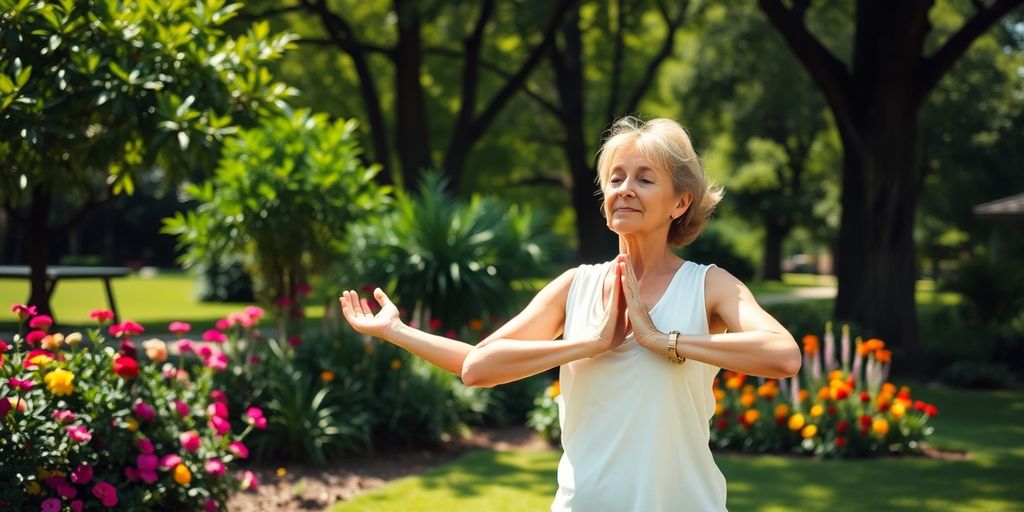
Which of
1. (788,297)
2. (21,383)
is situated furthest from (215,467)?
(788,297)

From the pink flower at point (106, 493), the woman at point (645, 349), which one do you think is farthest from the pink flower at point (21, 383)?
the woman at point (645, 349)

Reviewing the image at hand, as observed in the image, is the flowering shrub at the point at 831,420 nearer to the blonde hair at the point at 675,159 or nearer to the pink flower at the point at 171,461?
the pink flower at the point at 171,461

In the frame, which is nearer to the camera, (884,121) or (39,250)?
(39,250)

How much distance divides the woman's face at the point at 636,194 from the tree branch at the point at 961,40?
11548mm

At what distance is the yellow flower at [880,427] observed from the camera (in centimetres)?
818

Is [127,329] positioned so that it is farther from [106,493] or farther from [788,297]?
[788,297]

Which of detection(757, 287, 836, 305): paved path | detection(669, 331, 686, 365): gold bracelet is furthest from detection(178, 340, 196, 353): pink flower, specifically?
detection(757, 287, 836, 305): paved path

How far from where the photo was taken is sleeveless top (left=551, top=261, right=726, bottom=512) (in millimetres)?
2525

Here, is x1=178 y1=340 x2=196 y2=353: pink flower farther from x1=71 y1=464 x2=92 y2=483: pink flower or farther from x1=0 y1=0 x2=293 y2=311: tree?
x1=71 y1=464 x2=92 y2=483: pink flower

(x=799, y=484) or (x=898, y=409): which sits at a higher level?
(x=898, y=409)

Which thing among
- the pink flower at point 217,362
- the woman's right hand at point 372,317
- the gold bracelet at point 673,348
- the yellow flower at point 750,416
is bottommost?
the yellow flower at point 750,416

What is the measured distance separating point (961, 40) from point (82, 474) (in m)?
11.8

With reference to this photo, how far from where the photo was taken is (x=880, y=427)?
8172mm

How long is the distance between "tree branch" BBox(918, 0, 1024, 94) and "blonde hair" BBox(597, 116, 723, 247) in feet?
37.3
